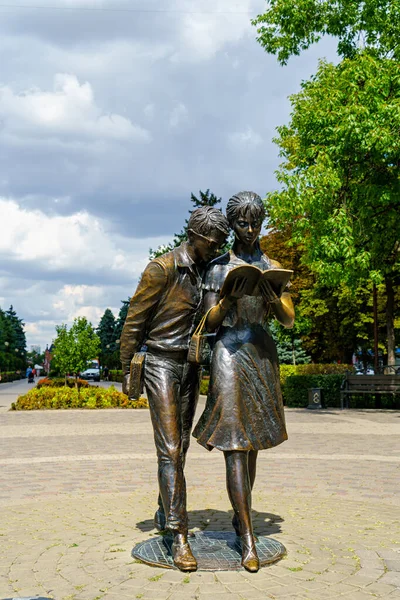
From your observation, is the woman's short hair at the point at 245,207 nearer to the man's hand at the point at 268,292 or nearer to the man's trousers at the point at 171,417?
→ the man's hand at the point at 268,292

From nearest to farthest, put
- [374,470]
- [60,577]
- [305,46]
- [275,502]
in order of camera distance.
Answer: [60,577], [275,502], [374,470], [305,46]

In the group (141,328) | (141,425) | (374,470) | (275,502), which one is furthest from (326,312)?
(141,328)

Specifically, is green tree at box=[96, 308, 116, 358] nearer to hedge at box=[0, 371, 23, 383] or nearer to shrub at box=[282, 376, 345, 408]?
hedge at box=[0, 371, 23, 383]

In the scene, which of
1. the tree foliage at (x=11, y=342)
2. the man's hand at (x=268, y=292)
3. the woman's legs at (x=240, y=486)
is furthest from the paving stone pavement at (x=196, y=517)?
the tree foliage at (x=11, y=342)

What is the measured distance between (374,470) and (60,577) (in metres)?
5.05

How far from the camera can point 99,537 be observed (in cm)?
475

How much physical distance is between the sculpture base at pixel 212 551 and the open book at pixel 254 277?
1.64 m

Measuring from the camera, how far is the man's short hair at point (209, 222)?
4121 millimetres

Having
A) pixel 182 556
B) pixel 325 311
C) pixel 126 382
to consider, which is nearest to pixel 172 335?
pixel 126 382

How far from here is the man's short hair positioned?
4.12m

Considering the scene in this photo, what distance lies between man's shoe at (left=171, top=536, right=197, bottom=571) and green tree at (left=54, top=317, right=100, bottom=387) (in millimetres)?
21449

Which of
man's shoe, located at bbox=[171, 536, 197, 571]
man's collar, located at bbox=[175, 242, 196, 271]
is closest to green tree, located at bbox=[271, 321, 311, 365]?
man's collar, located at bbox=[175, 242, 196, 271]

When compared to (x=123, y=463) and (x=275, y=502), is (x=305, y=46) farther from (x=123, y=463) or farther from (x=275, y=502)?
(x=275, y=502)

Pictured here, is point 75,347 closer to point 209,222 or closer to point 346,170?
point 346,170
